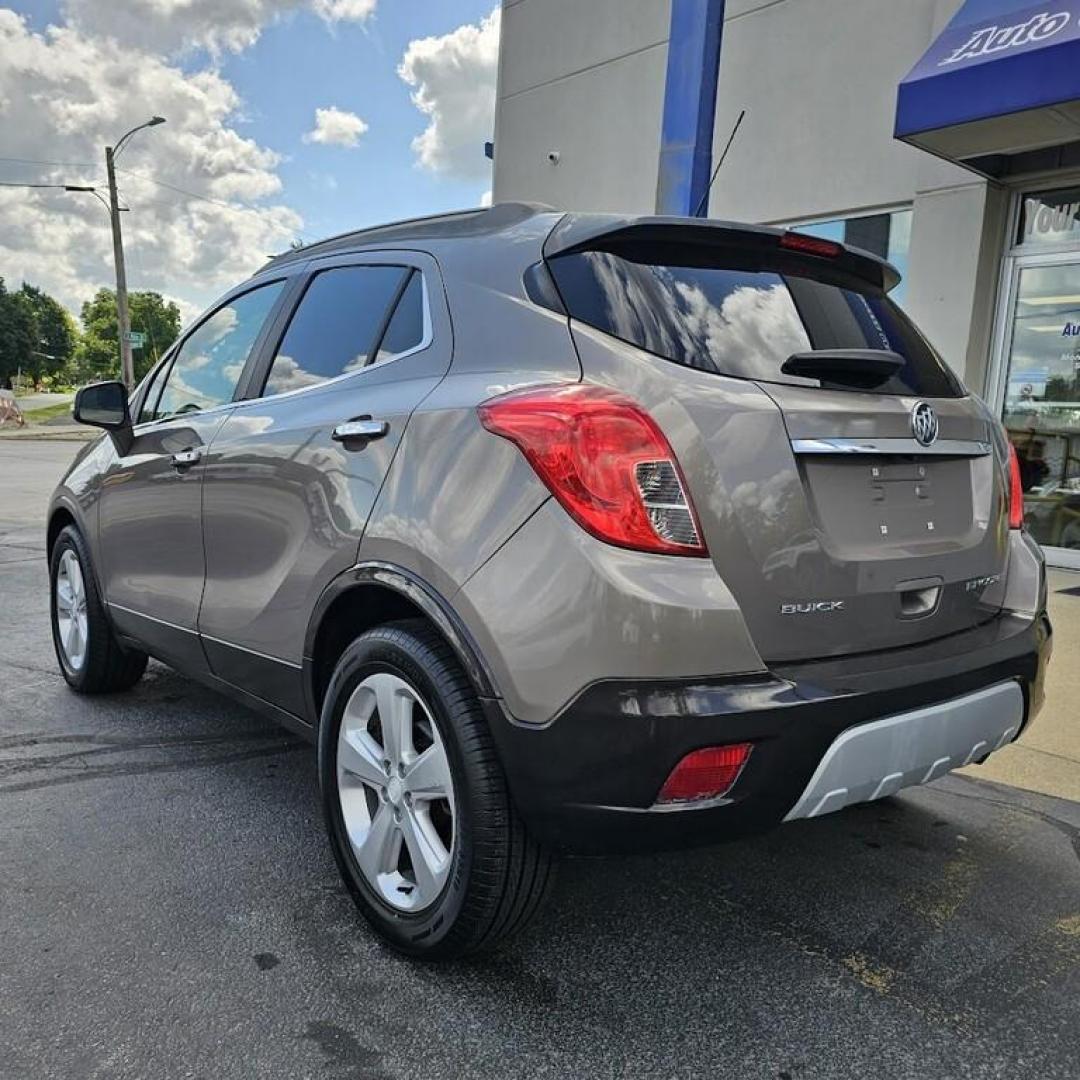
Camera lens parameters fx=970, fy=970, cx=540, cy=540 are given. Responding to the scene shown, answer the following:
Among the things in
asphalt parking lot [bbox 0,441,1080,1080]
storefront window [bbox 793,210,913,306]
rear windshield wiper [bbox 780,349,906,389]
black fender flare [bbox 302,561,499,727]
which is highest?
storefront window [bbox 793,210,913,306]

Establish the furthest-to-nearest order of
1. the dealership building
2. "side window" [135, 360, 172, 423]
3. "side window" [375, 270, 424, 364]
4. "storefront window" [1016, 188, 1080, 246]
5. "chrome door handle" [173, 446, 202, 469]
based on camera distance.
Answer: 1. "storefront window" [1016, 188, 1080, 246]
2. the dealership building
3. "side window" [135, 360, 172, 423]
4. "chrome door handle" [173, 446, 202, 469]
5. "side window" [375, 270, 424, 364]

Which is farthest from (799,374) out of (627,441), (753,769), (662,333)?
(753,769)

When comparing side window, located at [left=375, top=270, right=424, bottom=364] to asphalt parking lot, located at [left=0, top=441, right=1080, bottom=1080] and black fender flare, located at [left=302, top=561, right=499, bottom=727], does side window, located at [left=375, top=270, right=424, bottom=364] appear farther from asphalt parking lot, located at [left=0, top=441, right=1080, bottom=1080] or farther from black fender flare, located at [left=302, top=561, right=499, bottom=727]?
asphalt parking lot, located at [left=0, top=441, right=1080, bottom=1080]

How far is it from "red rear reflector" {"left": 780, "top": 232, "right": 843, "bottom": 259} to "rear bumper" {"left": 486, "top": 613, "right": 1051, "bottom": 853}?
1.07 meters

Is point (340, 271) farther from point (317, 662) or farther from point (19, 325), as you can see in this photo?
point (19, 325)

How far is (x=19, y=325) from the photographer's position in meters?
76.8

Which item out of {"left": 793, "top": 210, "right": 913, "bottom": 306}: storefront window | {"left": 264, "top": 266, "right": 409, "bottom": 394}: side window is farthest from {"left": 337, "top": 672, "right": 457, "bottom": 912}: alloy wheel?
{"left": 793, "top": 210, "right": 913, "bottom": 306}: storefront window

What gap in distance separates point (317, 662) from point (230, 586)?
0.56 meters

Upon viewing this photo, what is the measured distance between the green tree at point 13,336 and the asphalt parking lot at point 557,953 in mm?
82865

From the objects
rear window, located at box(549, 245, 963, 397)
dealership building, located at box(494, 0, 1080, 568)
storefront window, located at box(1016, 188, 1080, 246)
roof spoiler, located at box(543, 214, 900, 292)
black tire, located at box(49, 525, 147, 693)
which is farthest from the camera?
storefront window, located at box(1016, 188, 1080, 246)

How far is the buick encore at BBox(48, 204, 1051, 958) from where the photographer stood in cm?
193

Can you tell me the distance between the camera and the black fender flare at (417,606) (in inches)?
80.2

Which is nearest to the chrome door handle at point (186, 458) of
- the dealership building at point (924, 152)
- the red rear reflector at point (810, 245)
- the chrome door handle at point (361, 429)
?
the chrome door handle at point (361, 429)

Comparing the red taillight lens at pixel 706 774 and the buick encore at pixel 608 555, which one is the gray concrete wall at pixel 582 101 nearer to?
the buick encore at pixel 608 555
